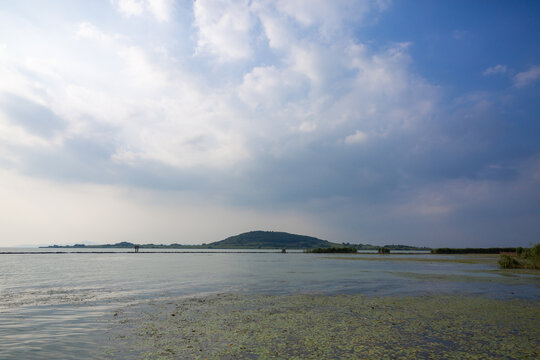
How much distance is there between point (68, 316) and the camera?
1911cm

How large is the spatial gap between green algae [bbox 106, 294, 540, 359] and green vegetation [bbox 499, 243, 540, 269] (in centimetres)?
4121

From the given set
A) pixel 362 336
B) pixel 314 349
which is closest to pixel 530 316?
pixel 362 336

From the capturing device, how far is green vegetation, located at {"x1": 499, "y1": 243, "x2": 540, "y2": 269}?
179ft

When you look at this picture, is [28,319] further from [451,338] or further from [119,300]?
[451,338]

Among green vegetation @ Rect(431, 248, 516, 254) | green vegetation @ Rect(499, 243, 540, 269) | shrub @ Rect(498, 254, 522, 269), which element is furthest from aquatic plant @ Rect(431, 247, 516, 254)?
shrub @ Rect(498, 254, 522, 269)

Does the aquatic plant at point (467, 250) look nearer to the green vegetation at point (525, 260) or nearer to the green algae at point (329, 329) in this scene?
the green vegetation at point (525, 260)

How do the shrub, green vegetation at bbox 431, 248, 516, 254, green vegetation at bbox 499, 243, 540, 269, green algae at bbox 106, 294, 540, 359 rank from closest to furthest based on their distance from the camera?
green algae at bbox 106, 294, 540, 359 → green vegetation at bbox 499, 243, 540, 269 → the shrub → green vegetation at bbox 431, 248, 516, 254

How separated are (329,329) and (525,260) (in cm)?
6171

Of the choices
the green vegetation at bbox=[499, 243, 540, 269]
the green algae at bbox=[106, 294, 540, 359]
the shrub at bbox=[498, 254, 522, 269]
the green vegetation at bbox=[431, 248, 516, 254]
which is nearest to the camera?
the green algae at bbox=[106, 294, 540, 359]

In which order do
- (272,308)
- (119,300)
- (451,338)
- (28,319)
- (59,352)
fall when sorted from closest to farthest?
(59,352) < (451,338) < (28,319) < (272,308) < (119,300)

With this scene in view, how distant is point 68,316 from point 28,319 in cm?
195

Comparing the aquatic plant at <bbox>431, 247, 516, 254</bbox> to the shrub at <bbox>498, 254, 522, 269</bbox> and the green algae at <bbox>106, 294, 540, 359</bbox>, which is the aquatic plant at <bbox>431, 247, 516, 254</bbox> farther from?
the green algae at <bbox>106, 294, 540, 359</bbox>

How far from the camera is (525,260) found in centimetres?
5881

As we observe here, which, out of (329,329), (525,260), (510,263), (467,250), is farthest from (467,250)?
(329,329)
